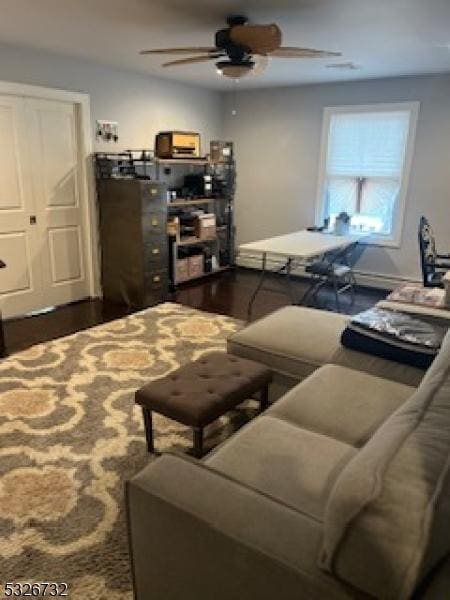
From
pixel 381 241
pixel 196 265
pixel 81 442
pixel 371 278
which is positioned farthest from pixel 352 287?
pixel 81 442

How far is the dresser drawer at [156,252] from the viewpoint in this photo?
179 inches

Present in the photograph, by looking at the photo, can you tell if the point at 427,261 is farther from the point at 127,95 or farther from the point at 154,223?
the point at 127,95

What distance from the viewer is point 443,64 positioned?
4.08 m

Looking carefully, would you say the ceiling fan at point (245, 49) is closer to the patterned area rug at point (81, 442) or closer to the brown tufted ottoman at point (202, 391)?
the brown tufted ottoman at point (202, 391)

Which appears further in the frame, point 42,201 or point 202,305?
point 202,305

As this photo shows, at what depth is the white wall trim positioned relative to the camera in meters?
3.90

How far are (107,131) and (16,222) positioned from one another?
4.40 ft

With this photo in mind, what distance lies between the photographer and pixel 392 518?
0.82 metres

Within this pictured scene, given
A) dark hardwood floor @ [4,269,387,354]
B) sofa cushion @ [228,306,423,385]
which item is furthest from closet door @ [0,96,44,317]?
sofa cushion @ [228,306,423,385]

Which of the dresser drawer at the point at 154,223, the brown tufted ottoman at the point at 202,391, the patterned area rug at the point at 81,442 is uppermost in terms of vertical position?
the dresser drawer at the point at 154,223

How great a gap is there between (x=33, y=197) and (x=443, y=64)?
394 centimetres

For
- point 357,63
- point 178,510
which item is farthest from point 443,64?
point 178,510

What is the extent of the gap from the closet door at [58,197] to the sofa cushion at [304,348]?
262cm

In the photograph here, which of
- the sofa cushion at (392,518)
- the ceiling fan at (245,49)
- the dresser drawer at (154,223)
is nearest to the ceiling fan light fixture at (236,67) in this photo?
the ceiling fan at (245,49)
